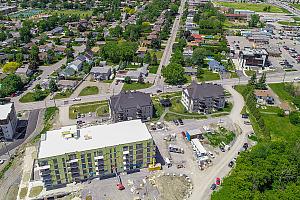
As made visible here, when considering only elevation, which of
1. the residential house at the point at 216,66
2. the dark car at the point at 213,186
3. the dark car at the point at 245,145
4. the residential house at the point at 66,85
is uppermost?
the residential house at the point at 216,66

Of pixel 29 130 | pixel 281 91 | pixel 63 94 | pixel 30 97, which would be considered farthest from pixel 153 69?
pixel 29 130

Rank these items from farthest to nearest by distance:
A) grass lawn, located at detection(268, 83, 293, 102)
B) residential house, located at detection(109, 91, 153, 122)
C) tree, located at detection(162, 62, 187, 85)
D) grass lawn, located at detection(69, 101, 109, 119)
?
tree, located at detection(162, 62, 187, 85), grass lawn, located at detection(268, 83, 293, 102), grass lawn, located at detection(69, 101, 109, 119), residential house, located at detection(109, 91, 153, 122)

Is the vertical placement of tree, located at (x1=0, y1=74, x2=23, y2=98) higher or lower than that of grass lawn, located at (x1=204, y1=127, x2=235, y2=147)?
higher

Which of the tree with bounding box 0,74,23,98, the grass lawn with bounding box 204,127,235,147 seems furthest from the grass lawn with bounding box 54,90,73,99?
the grass lawn with bounding box 204,127,235,147

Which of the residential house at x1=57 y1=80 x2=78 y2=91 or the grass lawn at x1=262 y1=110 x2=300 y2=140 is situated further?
the residential house at x1=57 y1=80 x2=78 y2=91

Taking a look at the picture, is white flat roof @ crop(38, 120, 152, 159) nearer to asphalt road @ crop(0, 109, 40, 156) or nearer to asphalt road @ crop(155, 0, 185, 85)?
asphalt road @ crop(0, 109, 40, 156)

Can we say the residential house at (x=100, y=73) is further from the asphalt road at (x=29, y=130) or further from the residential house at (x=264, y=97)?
the residential house at (x=264, y=97)

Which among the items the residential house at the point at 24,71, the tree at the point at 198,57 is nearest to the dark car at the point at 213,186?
the tree at the point at 198,57
